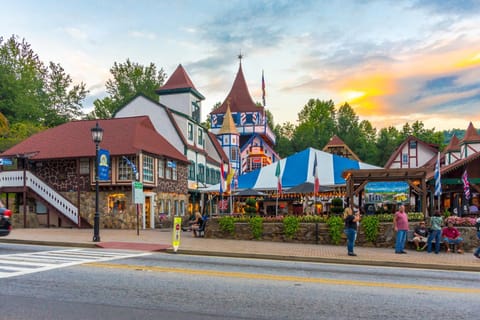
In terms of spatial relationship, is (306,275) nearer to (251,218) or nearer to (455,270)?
(455,270)

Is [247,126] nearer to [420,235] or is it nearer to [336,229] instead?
[336,229]

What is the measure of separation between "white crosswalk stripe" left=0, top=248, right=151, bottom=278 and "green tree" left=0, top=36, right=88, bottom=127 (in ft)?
132

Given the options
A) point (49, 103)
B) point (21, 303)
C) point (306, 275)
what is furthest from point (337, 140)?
point (21, 303)

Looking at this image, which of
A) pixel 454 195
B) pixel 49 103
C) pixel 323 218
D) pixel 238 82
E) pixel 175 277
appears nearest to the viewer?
pixel 175 277

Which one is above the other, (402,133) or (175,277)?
(402,133)

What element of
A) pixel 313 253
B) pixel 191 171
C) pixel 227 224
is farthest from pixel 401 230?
pixel 191 171

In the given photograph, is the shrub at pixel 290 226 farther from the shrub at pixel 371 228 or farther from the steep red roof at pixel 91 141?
the steep red roof at pixel 91 141

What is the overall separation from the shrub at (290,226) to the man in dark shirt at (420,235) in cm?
483

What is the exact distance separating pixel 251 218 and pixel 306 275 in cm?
995

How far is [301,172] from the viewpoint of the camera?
96.1 feet

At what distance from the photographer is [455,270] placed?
13.4 m

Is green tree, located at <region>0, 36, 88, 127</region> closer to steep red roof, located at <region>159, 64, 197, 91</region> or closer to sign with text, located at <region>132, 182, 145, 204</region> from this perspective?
steep red roof, located at <region>159, 64, 197, 91</region>

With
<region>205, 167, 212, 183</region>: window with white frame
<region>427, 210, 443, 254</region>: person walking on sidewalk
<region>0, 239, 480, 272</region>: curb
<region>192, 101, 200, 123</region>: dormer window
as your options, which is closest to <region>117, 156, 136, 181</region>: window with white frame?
<region>0, 239, 480, 272</region>: curb

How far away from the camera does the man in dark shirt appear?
57.4ft
